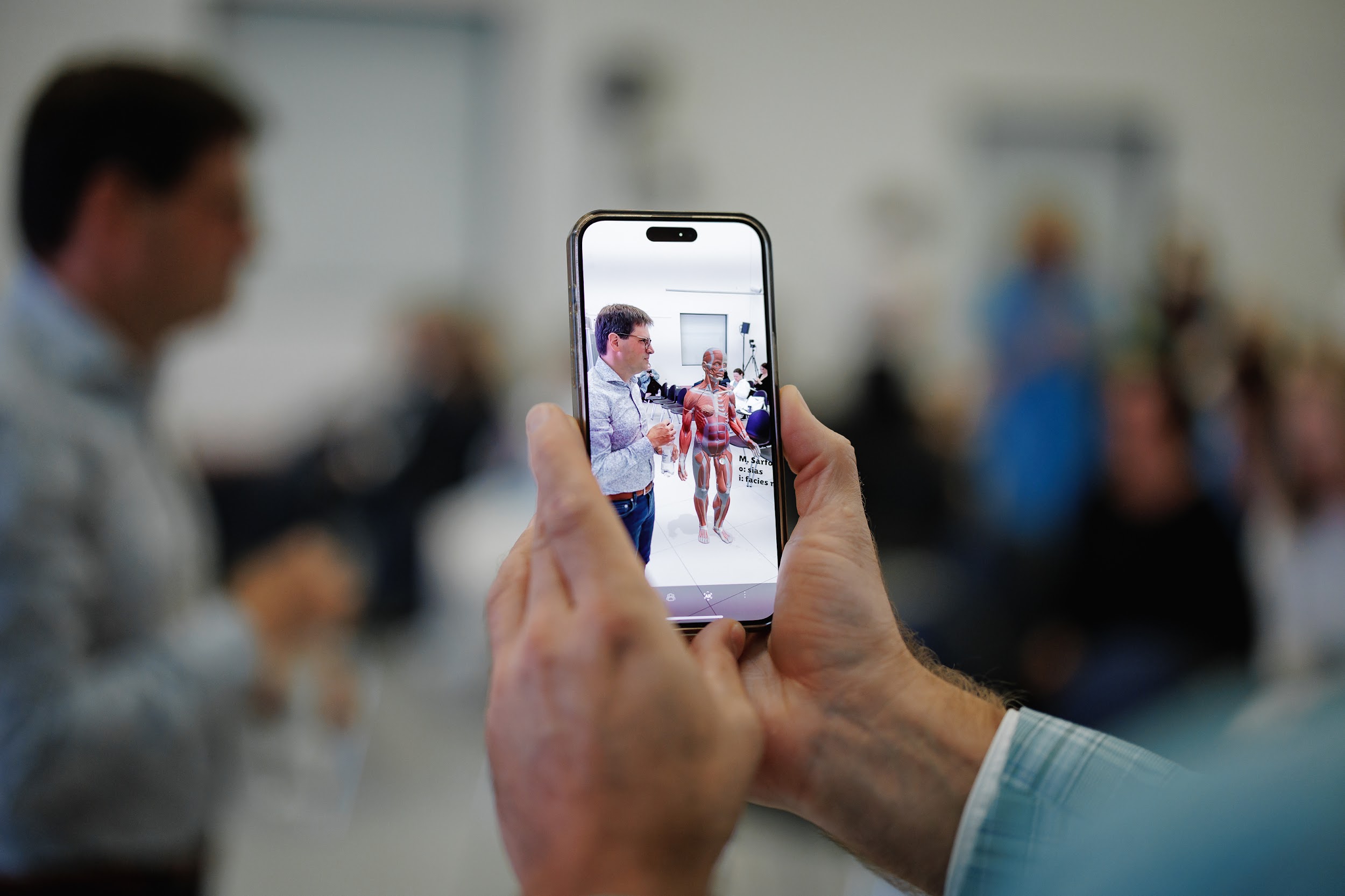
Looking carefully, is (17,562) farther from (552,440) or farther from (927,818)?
(927,818)

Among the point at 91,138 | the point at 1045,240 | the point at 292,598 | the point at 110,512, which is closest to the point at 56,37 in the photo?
the point at 91,138

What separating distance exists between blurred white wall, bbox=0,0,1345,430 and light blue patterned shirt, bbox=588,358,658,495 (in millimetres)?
2628

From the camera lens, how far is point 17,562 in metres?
0.83

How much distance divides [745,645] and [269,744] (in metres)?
1.19

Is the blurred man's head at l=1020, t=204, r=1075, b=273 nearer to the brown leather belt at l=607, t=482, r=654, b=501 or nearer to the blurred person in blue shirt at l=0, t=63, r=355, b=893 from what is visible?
the blurred person in blue shirt at l=0, t=63, r=355, b=893

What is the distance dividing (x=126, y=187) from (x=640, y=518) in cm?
81

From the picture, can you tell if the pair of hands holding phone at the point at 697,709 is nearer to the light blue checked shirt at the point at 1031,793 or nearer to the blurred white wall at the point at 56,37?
the light blue checked shirt at the point at 1031,793

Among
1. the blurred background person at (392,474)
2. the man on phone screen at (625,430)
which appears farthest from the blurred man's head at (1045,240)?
the man on phone screen at (625,430)

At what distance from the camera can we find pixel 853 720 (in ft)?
2.20

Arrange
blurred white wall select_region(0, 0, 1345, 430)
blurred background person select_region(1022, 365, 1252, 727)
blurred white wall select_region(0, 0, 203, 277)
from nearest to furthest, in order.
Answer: blurred background person select_region(1022, 365, 1252, 727) → blurred white wall select_region(0, 0, 203, 277) → blurred white wall select_region(0, 0, 1345, 430)

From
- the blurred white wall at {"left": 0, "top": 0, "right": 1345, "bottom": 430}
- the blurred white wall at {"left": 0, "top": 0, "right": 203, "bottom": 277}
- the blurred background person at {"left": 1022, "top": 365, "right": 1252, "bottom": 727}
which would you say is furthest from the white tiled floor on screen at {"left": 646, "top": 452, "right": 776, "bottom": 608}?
the blurred white wall at {"left": 0, "top": 0, "right": 203, "bottom": 277}

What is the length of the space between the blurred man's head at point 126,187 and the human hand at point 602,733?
2.67 feet

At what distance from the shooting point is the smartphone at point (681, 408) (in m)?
0.68

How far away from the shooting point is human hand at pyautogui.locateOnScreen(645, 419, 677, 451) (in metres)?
0.68
